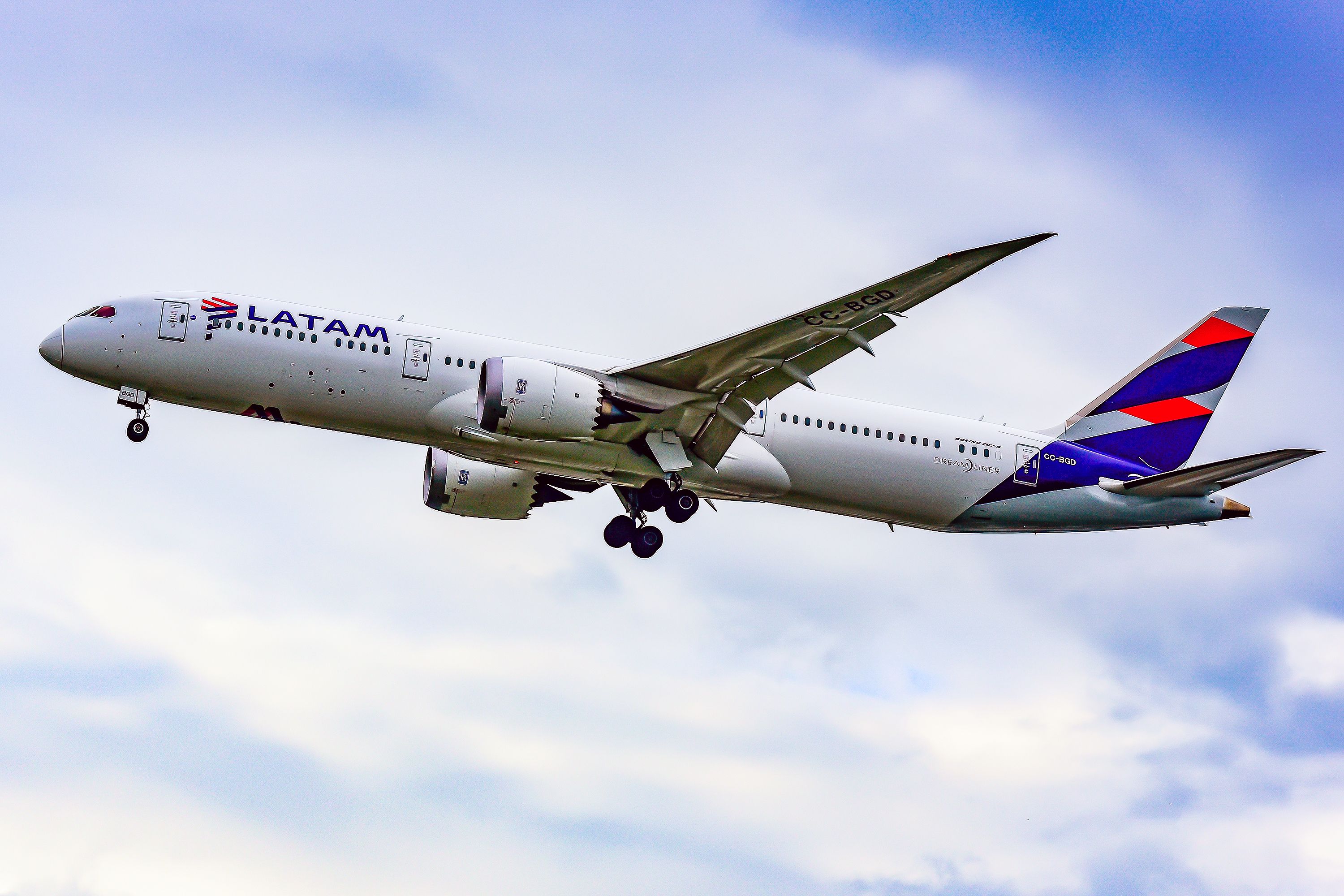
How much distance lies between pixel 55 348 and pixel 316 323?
5989mm

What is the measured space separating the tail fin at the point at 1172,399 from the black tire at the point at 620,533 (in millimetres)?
11970

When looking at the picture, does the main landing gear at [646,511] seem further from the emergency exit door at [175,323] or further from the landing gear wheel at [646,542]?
the emergency exit door at [175,323]

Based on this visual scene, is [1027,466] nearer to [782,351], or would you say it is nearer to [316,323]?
[782,351]

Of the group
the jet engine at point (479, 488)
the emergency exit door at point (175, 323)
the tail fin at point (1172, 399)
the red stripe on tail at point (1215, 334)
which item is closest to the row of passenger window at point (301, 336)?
the emergency exit door at point (175, 323)

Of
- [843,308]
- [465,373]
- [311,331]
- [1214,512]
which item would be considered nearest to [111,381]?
[311,331]

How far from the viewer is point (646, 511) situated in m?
34.9

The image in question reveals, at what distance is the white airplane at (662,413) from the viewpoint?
99.4ft

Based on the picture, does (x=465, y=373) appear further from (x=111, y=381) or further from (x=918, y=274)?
(x=918, y=274)

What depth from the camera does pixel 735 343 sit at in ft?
98.4

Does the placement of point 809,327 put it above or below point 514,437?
above

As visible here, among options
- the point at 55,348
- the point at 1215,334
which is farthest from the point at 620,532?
the point at 1215,334

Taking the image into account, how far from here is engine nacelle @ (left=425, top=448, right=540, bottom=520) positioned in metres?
37.8

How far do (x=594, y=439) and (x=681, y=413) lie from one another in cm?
213

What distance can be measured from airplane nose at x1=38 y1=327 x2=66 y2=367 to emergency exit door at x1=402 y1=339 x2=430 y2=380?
25.4ft
